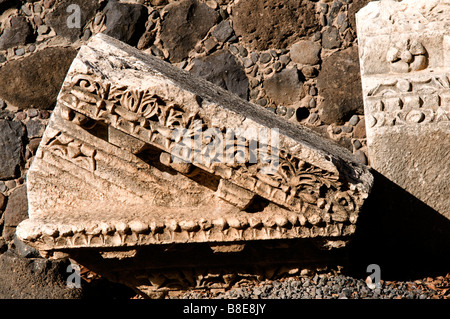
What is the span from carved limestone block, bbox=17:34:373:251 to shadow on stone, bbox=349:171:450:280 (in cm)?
35

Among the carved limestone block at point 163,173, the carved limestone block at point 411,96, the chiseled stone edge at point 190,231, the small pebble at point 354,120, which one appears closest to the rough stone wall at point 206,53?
the small pebble at point 354,120

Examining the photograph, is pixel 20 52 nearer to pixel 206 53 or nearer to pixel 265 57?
pixel 206 53

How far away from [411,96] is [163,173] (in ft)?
3.77

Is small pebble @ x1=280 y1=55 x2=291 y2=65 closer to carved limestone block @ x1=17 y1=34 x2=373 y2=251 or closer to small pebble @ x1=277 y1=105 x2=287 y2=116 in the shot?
small pebble @ x1=277 y1=105 x2=287 y2=116

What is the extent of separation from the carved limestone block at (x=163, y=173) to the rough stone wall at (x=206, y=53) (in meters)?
1.02

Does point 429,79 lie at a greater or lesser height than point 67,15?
lesser

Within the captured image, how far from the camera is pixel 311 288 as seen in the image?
2178mm

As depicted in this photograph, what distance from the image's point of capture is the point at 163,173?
2.18 meters

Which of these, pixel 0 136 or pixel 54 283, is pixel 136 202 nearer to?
pixel 54 283

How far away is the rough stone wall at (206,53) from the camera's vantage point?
3189mm

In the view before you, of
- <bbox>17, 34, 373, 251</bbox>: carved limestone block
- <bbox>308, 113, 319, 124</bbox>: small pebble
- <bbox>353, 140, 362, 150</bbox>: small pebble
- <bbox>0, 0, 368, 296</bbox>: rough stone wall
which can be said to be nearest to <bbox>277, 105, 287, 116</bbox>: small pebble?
<bbox>0, 0, 368, 296</bbox>: rough stone wall

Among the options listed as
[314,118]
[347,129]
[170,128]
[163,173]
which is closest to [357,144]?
[347,129]

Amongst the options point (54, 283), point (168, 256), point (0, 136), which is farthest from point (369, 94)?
point (0, 136)

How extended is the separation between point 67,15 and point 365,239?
2105mm
